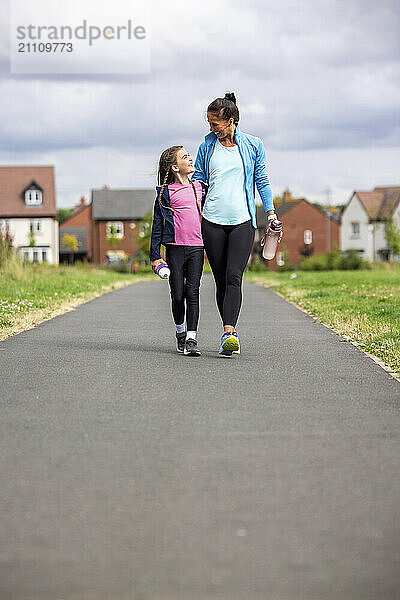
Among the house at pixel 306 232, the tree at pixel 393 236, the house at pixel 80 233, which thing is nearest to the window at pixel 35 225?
the tree at pixel 393 236

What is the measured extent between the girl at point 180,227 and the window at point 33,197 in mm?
65473

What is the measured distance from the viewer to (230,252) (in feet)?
28.6

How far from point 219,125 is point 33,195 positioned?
66.4 metres

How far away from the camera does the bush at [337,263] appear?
5497 cm

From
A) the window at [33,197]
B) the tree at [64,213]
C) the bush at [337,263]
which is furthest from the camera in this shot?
the tree at [64,213]

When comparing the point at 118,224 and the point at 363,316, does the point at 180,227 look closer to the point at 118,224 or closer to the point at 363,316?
the point at 363,316

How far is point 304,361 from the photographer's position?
26.8 feet

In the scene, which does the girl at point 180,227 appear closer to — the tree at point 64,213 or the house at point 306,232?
the house at point 306,232

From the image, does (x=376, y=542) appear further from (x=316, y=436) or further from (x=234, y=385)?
(x=234, y=385)

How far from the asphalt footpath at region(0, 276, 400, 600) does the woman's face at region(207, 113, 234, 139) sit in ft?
7.32

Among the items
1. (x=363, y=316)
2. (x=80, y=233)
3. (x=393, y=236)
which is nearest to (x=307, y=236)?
(x=80, y=233)

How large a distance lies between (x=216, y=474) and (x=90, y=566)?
121 cm

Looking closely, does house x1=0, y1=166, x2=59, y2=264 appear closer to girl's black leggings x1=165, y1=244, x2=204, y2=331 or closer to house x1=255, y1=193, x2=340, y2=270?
house x1=255, y1=193, x2=340, y2=270

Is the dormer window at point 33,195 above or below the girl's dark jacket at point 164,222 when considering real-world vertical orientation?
above
